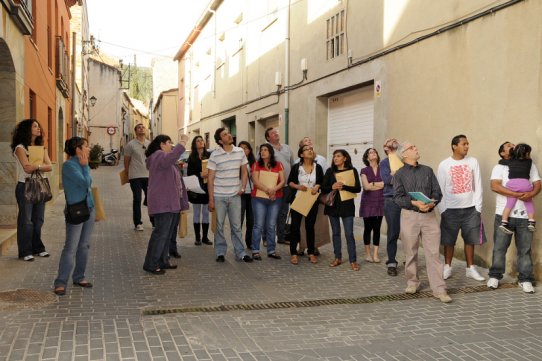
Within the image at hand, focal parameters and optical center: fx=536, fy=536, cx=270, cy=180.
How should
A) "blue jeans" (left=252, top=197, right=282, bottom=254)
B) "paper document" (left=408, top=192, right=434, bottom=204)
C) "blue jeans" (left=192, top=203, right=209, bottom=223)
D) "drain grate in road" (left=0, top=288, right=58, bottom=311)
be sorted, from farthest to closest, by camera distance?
"blue jeans" (left=192, top=203, right=209, bottom=223) → "blue jeans" (left=252, top=197, right=282, bottom=254) → "paper document" (left=408, top=192, right=434, bottom=204) → "drain grate in road" (left=0, top=288, right=58, bottom=311)

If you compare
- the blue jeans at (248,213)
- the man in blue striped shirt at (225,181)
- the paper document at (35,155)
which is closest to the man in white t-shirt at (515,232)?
the man in blue striped shirt at (225,181)

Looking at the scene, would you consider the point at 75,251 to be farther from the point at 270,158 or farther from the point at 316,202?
the point at 316,202

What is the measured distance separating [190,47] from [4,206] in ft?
66.9

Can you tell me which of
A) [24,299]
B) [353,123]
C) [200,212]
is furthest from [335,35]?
[24,299]

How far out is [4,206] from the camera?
28.0 feet

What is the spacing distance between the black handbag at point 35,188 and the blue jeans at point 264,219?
8.90ft

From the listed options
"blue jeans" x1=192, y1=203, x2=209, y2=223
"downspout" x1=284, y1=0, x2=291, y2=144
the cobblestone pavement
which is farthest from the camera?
"downspout" x1=284, y1=0, x2=291, y2=144

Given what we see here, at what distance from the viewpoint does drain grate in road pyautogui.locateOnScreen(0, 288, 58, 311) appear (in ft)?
16.2

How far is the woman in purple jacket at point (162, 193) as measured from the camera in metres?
6.18

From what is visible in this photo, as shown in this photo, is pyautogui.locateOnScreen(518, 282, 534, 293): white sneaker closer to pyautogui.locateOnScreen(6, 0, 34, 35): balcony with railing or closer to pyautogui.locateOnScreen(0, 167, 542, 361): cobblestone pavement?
pyautogui.locateOnScreen(0, 167, 542, 361): cobblestone pavement

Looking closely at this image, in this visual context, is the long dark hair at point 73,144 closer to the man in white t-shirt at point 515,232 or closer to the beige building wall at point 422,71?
the man in white t-shirt at point 515,232

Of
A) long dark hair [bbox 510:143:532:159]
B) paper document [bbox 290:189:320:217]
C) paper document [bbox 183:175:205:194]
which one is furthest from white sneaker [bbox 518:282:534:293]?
paper document [bbox 183:175:205:194]

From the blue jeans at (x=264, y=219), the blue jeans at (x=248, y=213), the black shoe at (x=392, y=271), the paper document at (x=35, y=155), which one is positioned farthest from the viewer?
the blue jeans at (x=248, y=213)

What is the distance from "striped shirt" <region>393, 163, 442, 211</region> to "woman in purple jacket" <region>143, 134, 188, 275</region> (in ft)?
8.13
